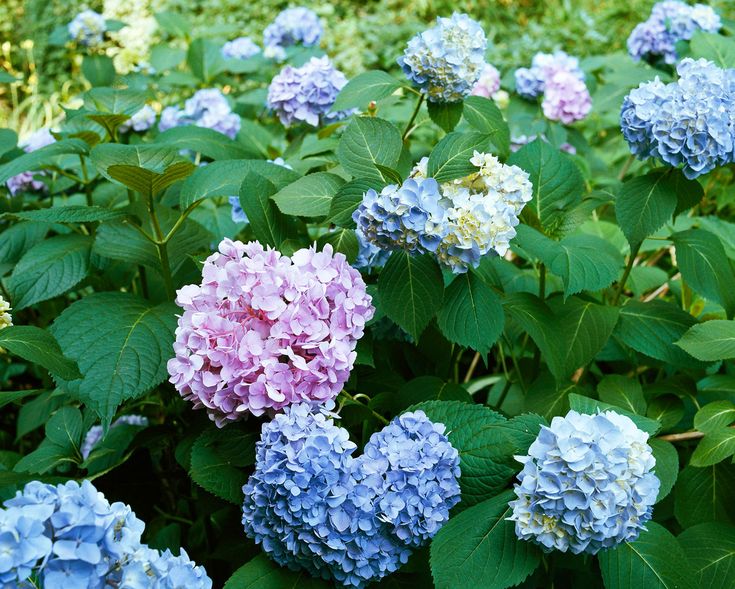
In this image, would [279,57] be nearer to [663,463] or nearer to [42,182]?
[42,182]

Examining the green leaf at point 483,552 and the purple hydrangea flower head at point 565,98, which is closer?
the green leaf at point 483,552

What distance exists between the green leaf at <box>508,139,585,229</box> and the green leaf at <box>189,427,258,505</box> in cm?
80

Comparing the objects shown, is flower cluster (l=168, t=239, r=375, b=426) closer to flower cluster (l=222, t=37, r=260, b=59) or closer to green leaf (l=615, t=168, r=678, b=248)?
green leaf (l=615, t=168, r=678, b=248)

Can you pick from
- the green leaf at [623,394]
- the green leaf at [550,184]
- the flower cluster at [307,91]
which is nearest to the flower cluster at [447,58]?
the green leaf at [550,184]

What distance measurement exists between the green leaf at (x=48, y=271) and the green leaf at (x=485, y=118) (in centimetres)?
90

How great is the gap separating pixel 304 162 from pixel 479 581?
1099mm

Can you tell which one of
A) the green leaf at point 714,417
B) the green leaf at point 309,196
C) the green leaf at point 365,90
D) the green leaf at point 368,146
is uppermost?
the green leaf at point 368,146

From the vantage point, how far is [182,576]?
3.25ft

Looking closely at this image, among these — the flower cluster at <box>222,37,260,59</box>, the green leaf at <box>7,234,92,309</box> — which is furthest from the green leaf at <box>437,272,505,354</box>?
the flower cluster at <box>222,37,260,59</box>

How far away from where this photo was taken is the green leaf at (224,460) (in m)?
1.38

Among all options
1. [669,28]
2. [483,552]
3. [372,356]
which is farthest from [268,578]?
[669,28]

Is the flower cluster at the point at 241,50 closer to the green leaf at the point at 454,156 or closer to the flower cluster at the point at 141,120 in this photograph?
the flower cluster at the point at 141,120

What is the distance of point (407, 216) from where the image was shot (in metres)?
1.33

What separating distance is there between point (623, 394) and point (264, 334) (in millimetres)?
777
